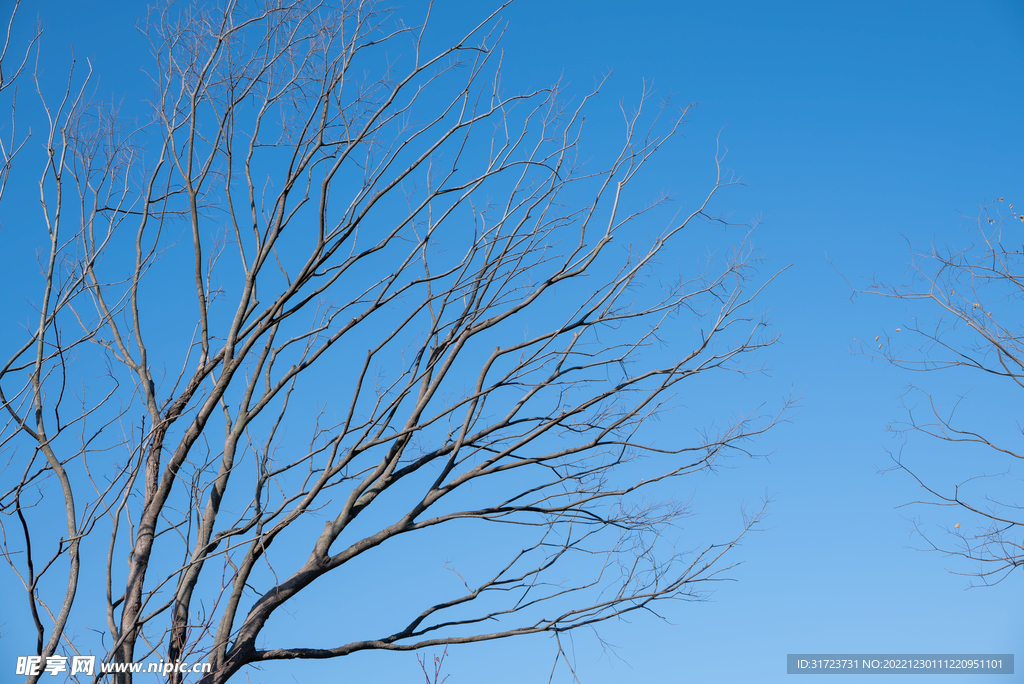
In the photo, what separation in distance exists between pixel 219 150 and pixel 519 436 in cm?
237

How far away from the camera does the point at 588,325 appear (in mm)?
4984

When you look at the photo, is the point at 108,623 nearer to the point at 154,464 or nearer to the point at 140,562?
the point at 140,562

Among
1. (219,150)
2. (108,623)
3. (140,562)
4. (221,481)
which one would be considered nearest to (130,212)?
(219,150)

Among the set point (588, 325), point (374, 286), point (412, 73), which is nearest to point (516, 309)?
point (588, 325)

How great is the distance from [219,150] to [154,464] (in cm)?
177

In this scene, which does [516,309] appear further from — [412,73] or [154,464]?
[154,464]

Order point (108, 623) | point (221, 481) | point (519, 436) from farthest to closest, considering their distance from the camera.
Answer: point (519, 436) < point (221, 481) < point (108, 623)

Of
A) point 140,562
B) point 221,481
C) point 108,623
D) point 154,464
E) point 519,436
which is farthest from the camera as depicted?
point 519,436

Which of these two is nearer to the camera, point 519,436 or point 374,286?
point 374,286

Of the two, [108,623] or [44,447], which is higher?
[44,447]

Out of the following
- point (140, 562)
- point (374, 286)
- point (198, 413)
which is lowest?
point (140, 562)

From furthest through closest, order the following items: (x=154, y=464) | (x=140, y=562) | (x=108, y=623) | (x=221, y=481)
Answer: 1. (x=221, y=481)
2. (x=154, y=464)
3. (x=140, y=562)
4. (x=108, y=623)

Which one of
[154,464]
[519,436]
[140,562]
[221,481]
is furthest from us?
[519,436]

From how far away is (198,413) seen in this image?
424cm
